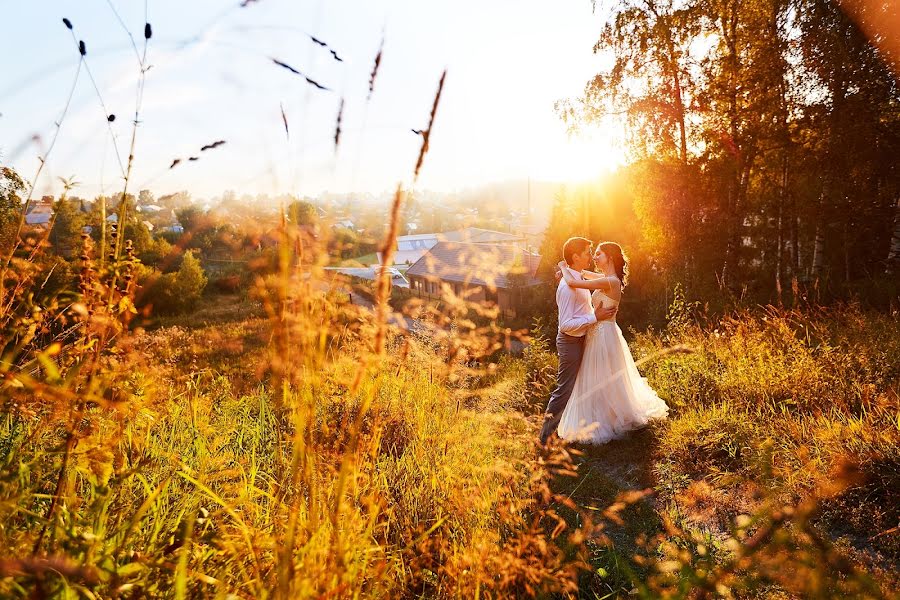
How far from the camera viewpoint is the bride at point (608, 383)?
5410mm

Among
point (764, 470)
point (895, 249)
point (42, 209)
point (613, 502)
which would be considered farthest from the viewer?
point (895, 249)

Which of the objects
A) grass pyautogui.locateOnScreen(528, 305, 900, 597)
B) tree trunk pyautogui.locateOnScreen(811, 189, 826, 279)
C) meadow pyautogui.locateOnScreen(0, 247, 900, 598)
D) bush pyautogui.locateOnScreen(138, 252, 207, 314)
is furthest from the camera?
bush pyautogui.locateOnScreen(138, 252, 207, 314)

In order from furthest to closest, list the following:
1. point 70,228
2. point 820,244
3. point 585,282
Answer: point 820,244, point 585,282, point 70,228

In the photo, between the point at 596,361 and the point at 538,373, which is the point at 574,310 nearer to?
the point at 596,361

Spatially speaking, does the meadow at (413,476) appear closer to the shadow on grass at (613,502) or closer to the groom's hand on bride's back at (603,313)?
the shadow on grass at (613,502)

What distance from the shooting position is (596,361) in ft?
18.1

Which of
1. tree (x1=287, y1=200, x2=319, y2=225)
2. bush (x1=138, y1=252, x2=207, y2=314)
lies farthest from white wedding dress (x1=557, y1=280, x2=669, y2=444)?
bush (x1=138, y1=252, x2=207, y2=314)

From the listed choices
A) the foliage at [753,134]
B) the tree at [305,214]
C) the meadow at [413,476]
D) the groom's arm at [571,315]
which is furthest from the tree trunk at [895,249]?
the tree at [305,214]

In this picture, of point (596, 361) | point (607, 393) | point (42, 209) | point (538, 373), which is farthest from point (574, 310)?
point (42, 209)

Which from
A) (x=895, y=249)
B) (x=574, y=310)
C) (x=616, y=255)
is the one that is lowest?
(x=574, y=310)

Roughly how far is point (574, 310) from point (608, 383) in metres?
0.94

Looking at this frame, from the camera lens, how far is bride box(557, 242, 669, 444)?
5.41 meters

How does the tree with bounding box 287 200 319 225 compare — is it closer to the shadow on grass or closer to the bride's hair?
the shadow on grass

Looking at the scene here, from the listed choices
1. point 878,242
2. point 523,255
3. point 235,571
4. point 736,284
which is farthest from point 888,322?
point 523,255
